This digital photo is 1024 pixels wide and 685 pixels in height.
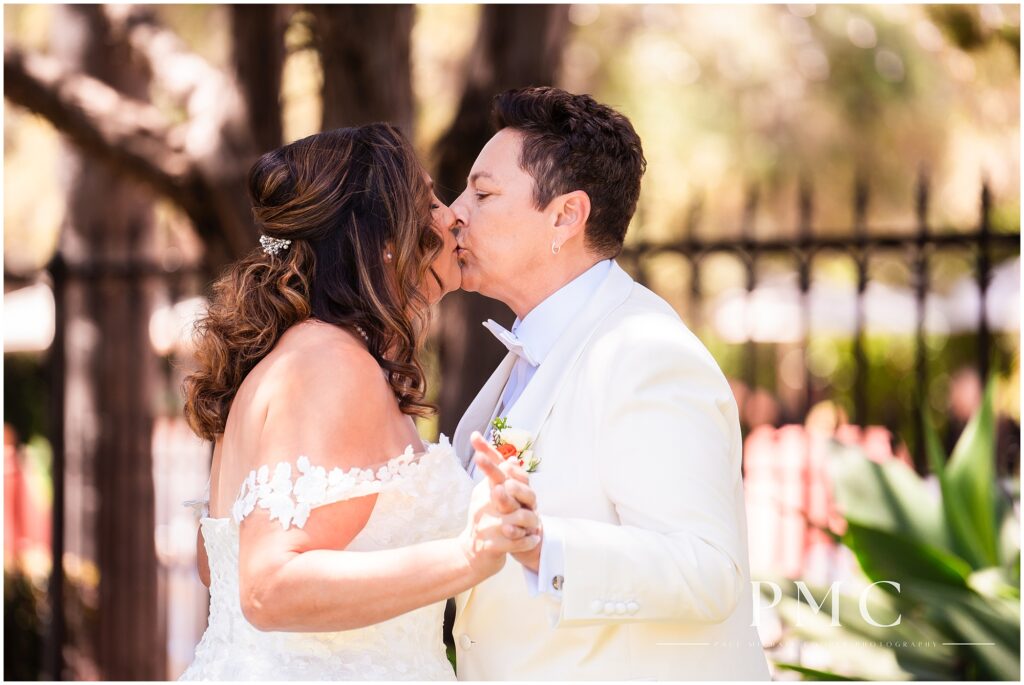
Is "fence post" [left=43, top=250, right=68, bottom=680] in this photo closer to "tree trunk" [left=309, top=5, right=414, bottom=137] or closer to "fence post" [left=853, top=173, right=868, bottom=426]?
"tree trunk" [left=309, top=5, right=414, bottom=137]

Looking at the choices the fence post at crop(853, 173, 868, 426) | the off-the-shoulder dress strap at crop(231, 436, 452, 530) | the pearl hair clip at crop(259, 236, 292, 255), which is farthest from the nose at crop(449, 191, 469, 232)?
the fence post at crop(853, 173, 868, 426)

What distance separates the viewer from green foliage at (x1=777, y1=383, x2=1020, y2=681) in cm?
380

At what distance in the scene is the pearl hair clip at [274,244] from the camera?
2.58 meters

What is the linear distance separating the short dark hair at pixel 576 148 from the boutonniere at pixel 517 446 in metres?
0.65

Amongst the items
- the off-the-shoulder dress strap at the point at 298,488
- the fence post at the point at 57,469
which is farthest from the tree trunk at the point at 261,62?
the off-the-shoulder dress strap at the point at 298,488

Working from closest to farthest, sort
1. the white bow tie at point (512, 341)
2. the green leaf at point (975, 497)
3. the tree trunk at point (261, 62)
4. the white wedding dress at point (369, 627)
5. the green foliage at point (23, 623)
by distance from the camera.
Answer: the white wedding dress at point (369, 627) → the white bow tie at point (512, 341) → the green leaf at point (975, 497) → the tree trunk at point (261, 62) → the green foliage at point (23, 623)

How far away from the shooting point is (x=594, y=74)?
18.5 meters

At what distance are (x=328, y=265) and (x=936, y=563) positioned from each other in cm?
271

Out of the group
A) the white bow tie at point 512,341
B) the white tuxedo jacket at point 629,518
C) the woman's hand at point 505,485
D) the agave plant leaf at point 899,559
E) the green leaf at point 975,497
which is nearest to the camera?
the woman's hand at point 505,485

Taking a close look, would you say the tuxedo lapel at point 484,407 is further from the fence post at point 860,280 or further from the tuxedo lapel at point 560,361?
the fence post at point 860,280

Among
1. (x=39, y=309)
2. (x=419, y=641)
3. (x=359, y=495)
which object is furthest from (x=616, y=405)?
(x=39, y=309)

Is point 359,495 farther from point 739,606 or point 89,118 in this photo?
point 89,118

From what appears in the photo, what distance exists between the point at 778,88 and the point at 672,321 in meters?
17.7

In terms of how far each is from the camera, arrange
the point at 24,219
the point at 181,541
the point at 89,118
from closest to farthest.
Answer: the point at 89,118 < the point at 181,541 < the point at 24,219
